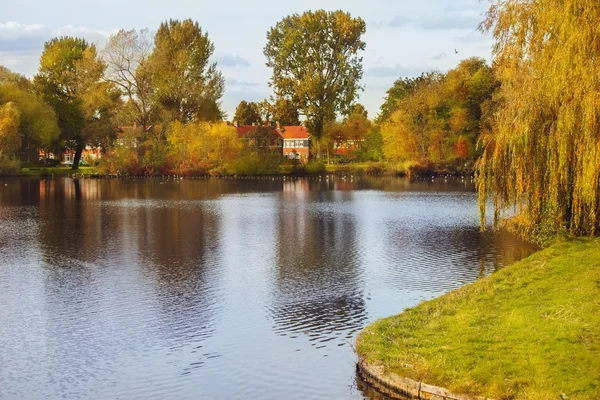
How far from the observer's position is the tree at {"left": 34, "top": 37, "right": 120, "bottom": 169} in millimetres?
79312

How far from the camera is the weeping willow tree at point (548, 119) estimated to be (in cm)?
1861

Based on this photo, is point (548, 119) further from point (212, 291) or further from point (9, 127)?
point (9, 127)

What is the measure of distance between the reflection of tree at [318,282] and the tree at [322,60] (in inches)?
2072

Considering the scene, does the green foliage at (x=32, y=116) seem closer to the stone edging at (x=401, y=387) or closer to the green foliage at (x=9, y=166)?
the green foliage at (x=9, y=166)

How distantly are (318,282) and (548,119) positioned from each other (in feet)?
25.4

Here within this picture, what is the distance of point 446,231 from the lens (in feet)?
105

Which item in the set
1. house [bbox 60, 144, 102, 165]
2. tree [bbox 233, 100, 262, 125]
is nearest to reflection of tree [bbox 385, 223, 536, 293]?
house [bbox 60, 144, 102, 165]

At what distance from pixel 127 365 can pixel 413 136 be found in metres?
73.5

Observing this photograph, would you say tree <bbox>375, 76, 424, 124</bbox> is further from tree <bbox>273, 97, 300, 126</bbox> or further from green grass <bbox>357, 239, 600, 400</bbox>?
green grass <bbox>357, 239, 600, 400</bbox>

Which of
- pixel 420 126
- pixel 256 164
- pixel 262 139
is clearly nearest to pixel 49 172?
pixel 256 164

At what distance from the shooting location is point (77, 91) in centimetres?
8281

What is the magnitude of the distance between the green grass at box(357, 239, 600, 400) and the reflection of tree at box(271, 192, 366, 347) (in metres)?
1.80

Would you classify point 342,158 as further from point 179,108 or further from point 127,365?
point 127,365

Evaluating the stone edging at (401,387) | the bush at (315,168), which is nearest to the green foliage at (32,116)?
the bush at (315,168)
